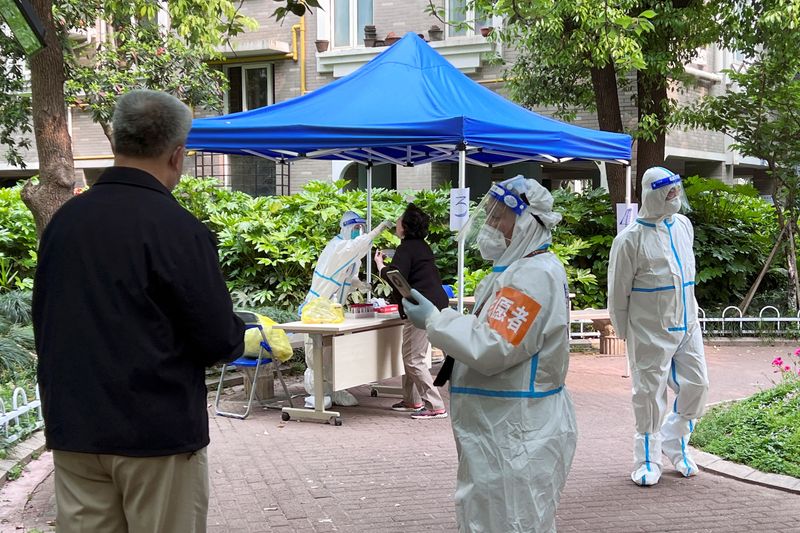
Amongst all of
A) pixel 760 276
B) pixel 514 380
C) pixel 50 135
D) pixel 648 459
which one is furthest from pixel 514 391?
pixel 760 276

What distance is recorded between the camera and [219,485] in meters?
6.06

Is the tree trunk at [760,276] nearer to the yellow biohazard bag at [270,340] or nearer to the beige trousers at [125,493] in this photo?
the yellow biohazard bag at [270,340]

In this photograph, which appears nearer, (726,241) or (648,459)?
(648,459)

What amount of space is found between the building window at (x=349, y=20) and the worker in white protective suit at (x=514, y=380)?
15995 millimetres

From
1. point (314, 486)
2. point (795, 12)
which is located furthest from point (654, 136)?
point (314, 486)

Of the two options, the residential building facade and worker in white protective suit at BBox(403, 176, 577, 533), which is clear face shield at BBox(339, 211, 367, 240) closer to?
worker in white protective suit at BBox(403, 176, 577, 533)

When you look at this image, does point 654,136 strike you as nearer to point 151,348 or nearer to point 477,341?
point 477,341

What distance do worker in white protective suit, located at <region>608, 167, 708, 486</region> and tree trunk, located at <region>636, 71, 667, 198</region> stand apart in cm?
843

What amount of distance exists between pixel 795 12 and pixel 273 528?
9.98m

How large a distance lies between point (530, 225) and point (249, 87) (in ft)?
56.6

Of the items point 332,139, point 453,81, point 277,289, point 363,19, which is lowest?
point 277,289

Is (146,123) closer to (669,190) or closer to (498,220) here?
(498,220)

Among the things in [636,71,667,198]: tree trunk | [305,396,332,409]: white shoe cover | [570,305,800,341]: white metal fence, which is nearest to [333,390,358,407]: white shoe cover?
[305,396,332,409]: white shoe cover

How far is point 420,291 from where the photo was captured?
7.86 metres
